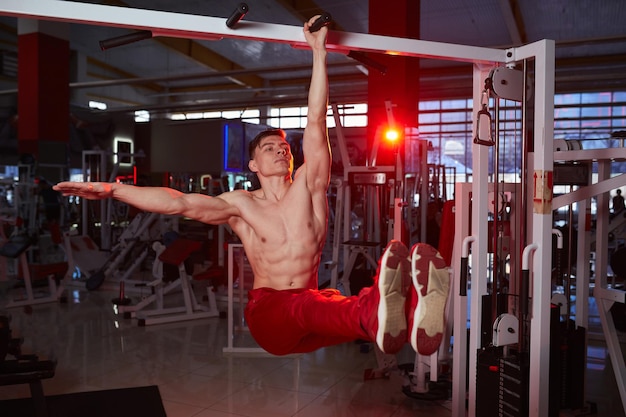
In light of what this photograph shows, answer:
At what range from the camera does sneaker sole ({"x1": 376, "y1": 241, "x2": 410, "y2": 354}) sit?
1903mm

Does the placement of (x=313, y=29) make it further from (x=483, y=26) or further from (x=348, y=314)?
(x=483, y=26)

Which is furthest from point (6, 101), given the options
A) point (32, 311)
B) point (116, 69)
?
point (32, 311)

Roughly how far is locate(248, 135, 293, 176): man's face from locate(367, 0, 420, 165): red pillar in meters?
3.88

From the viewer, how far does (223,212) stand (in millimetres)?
2541

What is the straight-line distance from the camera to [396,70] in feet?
21.3

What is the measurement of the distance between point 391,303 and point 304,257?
29.4 inches

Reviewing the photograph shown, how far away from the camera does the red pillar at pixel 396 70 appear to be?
644 centimetres

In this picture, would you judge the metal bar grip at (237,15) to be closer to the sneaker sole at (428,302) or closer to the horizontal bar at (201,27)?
the horizontal bar at (201,27)

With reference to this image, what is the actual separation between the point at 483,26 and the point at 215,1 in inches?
199

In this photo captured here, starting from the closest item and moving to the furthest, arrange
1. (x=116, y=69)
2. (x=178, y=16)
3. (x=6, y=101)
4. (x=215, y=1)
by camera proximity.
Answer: (x=178, y=16), (x=215, y=1), (x=6, y=101), (x=116, y=69)

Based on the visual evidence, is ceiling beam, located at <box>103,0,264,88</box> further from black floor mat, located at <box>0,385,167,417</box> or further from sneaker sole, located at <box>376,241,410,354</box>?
sneaker sole, located at <box>376,241,410,354</box>

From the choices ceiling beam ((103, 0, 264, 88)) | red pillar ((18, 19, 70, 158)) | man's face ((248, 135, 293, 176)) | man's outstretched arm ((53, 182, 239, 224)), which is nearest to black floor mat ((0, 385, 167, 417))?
man's outstretched arm ((53, 182, 239, 224))

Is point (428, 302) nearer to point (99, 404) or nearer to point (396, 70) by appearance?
point (99, 404)

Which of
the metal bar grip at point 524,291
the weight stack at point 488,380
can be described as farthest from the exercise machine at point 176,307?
the metal bar grip at point 524,291
